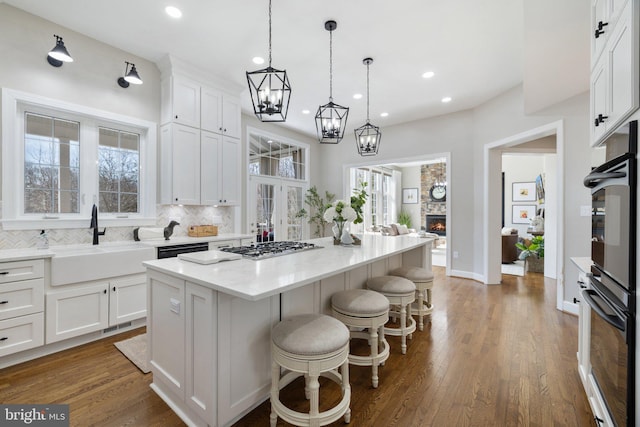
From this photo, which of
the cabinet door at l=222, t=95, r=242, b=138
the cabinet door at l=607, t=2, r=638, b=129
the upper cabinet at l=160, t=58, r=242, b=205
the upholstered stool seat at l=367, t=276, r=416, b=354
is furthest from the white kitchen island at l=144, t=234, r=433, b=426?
the cabinet door at l=222, t=95, r=242, b=138

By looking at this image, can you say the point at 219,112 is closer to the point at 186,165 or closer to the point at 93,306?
the point at 186,165

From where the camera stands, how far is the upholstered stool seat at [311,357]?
1464 millimetres

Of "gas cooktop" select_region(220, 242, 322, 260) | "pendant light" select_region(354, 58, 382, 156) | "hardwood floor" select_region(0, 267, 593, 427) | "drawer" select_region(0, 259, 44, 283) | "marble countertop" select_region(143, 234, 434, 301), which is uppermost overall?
"pendant light" select_region(354, 58, 382, 156)

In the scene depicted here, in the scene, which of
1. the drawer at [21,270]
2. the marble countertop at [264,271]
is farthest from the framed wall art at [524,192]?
the drawer at [21,270]

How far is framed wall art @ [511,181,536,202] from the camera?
305 inches

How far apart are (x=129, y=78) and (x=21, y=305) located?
7.81 feet

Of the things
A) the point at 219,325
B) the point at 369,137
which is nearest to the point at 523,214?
the point at 369,137

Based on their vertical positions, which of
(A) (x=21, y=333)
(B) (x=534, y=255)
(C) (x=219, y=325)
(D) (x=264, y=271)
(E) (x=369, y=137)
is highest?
(E) (x=369, y=137)

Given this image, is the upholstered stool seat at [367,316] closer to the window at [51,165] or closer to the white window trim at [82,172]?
the white window trim at [82,172]

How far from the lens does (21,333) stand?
230 centimetres

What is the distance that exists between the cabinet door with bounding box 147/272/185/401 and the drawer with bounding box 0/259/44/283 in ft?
4.32

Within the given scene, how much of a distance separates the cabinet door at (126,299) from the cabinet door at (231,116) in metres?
2.38

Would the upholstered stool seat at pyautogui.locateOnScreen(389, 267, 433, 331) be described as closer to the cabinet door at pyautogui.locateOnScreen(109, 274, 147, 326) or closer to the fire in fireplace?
the cabinet door at pyautogui.locateOnScreen(109, 274, 147, 326)

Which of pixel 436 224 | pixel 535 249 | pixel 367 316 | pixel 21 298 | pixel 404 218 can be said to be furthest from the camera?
pixel 404 218
